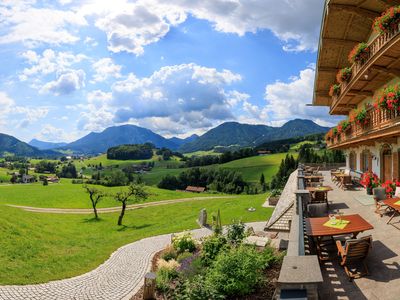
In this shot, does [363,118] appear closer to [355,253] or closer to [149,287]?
[355,253]

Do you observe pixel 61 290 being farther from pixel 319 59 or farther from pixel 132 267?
pixel 319 59

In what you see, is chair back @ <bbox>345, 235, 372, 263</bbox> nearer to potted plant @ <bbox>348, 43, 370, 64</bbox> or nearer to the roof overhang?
potted plant @ <bbox>348, 43, 370, 64</bbox>

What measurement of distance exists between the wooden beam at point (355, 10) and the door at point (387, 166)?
783 centimetres

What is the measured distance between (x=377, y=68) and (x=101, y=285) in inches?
697

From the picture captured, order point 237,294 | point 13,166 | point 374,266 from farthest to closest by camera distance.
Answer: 1. point 13,166
2. point 237,294
3. point 374,266

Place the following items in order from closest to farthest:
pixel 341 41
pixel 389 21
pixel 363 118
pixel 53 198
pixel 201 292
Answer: pixel 201 292
pixel 389 21
pixel 363 118
pixel 341 41
pixel 53 198

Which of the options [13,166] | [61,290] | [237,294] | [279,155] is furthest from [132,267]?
[13,166]

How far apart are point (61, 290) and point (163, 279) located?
5339mm

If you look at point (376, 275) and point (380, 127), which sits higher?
point (380, 127)

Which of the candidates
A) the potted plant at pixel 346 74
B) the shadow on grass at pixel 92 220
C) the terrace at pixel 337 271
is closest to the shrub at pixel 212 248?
the terrace at pixel 337 271

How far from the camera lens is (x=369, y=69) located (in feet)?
52.6

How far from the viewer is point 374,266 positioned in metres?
7.97

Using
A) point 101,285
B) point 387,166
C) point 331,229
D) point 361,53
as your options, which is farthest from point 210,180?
point 331,229

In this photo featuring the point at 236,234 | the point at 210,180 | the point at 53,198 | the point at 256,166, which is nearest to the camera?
the point at 236,234
